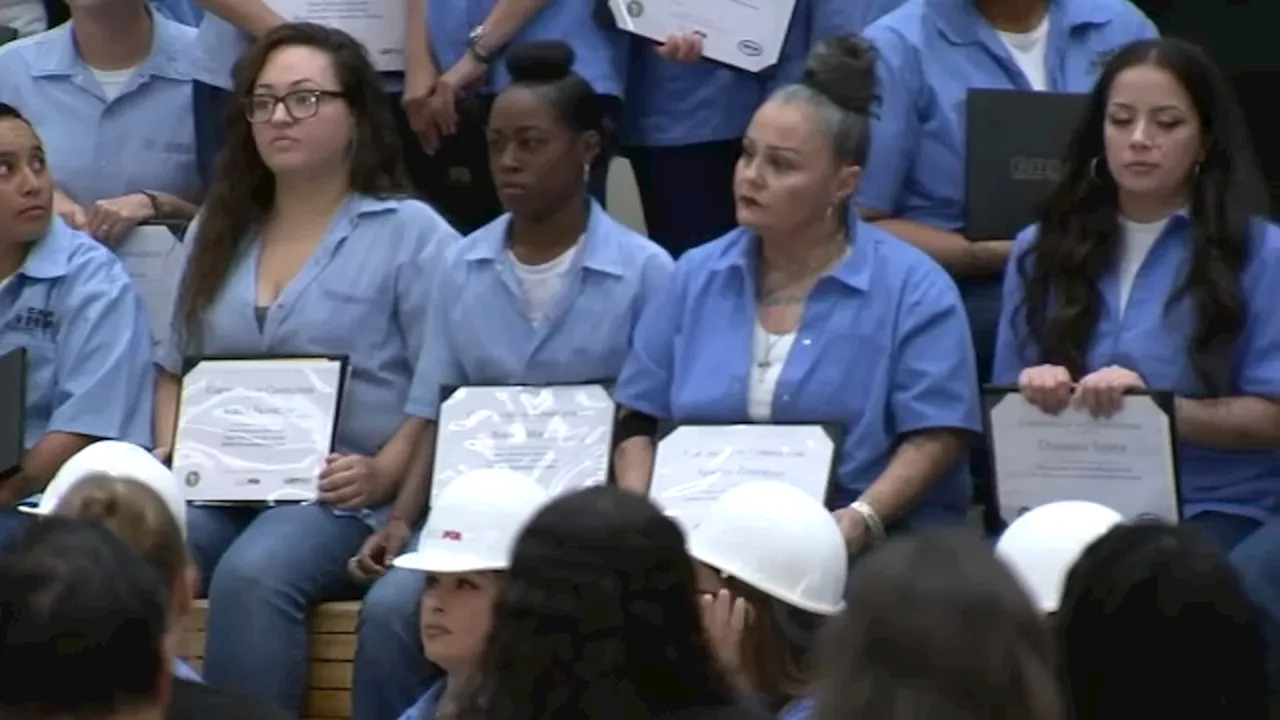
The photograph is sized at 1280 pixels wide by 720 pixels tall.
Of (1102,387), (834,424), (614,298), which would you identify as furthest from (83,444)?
(1102,387)

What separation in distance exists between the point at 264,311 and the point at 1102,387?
5.37ft

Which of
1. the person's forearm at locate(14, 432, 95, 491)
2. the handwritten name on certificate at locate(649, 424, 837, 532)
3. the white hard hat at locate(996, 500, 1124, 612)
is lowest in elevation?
the person's forearm at locate(14, 432, 95, 491)

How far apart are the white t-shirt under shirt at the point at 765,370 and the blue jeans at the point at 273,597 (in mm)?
796

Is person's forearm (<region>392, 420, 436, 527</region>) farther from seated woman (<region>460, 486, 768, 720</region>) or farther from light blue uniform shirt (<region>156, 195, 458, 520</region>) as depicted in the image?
seated woman (<region>460, 486, 768, 720</region>)

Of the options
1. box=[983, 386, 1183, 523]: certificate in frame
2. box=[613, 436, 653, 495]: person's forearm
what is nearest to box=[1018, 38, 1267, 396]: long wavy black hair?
box=[983, 386, 1183, 523]: certificate in frame

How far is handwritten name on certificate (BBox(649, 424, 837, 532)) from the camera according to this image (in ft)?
13.4

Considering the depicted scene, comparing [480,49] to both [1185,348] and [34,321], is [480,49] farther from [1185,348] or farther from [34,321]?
[1185,348]

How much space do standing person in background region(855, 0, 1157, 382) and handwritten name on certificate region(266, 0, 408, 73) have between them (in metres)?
1.07

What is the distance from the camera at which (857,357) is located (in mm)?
4207

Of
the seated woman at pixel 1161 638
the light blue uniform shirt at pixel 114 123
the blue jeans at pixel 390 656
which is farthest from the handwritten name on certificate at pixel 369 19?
the seated woman at pixel 1161 638

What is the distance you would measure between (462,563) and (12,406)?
1.15 m

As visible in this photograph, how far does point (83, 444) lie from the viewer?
15.4ft

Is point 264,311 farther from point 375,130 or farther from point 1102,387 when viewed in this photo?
point 1102,387

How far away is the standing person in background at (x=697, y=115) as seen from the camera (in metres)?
5.09
